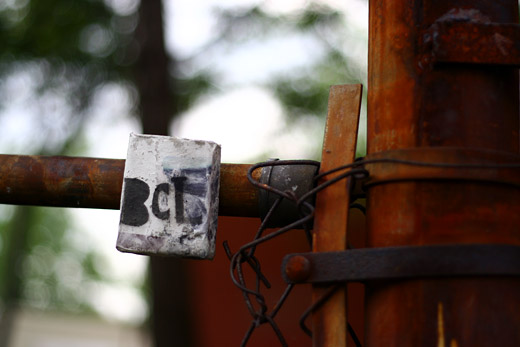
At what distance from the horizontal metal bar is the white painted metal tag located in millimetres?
50

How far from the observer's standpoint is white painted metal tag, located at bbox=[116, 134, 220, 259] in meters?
1.12

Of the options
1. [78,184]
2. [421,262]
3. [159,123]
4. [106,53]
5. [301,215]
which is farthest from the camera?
[106,53]

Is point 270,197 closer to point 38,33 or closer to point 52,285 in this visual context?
point 38,33

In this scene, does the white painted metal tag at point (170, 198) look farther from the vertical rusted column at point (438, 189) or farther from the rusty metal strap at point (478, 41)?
the rusty metal strap at point (478, 41)

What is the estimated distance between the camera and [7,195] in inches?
49.3

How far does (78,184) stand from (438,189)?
701 millimetres

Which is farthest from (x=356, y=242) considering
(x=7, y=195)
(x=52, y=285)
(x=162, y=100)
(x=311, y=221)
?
(x=52, y=285)

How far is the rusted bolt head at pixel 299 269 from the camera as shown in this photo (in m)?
1.00

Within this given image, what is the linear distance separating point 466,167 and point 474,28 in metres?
0.23

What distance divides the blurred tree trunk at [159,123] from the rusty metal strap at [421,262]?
12.8 feet

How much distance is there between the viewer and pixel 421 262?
3.01 ft

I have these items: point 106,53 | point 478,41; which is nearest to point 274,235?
point 478,41

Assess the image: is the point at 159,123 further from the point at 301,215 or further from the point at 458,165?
the point at 458,165

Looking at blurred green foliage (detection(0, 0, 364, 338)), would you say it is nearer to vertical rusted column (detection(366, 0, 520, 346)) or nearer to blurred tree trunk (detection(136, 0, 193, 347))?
blurred tree trunk (detection(136, 0, 193, 347))
